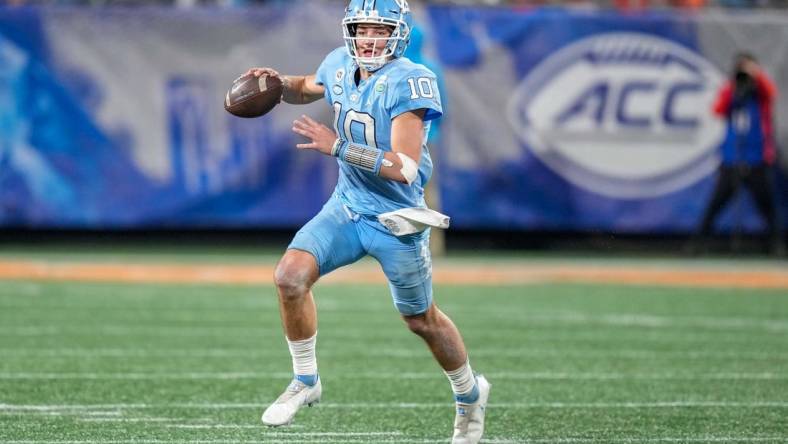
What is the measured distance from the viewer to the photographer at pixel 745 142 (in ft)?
40.3

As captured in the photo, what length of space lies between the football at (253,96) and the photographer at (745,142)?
7.97 metres

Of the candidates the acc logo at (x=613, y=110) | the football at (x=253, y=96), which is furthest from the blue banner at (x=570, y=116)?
the football at (x=253, y=96)

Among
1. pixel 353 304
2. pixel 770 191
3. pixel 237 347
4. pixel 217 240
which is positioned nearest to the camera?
pixel 237 347

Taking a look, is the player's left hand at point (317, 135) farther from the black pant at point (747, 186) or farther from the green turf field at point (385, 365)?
the black pant at point (747, 186)

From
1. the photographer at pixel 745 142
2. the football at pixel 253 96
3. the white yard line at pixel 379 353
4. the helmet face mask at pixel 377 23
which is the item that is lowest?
the white yard line at pixel 379 353

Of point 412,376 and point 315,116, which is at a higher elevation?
point 315,116

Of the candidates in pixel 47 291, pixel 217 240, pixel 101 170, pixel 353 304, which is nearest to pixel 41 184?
pixel 101 170

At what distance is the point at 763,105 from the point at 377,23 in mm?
8308

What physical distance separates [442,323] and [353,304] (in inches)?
182

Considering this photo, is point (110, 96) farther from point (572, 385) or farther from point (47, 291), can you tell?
point (572, 385)

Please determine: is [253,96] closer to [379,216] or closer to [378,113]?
[378,113]

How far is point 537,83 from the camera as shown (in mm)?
12922

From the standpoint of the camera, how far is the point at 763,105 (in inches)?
487

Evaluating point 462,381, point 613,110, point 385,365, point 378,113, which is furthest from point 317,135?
point 613,110
